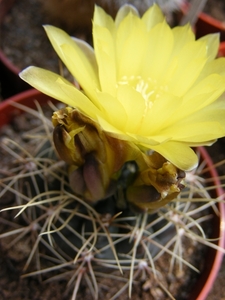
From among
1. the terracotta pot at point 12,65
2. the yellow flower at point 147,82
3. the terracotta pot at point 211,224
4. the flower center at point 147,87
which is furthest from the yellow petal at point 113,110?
the terracotta pot at point 12,65

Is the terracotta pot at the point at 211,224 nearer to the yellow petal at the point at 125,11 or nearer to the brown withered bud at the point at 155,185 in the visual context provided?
the brown withered bud at the point at 155,185

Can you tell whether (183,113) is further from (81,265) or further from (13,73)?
(13,73)

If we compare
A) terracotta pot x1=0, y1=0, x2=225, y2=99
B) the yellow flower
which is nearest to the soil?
terracotta pot x1=0, y1=0, x2=225, y2=99

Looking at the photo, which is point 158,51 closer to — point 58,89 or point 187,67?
point 187,67

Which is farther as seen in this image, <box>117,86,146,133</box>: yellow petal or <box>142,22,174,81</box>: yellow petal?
<box>142,22,174,81</box>: yellow petal

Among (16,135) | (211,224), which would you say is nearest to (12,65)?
(16,135)

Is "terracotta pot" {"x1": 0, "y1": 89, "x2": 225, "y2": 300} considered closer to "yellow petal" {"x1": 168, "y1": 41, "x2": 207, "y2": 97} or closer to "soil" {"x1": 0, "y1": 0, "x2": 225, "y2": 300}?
"soil" {"x1": 0, "y1": 0, "x2": 225, "y2": 300}
